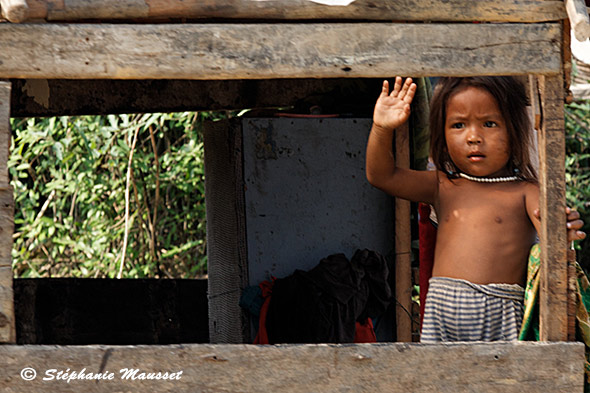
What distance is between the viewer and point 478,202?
3127mm

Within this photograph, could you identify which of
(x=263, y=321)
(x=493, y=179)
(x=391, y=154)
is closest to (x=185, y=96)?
(x=263, y=321)

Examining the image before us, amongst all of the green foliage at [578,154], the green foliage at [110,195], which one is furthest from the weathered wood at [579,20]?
the green foliage at [578,154]

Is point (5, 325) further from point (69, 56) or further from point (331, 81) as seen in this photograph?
point (331, 81)

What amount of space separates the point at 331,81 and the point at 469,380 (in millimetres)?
2559

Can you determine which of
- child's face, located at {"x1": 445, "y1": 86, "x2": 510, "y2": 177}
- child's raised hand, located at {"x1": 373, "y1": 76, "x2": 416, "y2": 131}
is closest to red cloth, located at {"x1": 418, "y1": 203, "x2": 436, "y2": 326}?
child's face, located at {"x1": 445, "y1": 86, "x2": 510, "y2": 177}

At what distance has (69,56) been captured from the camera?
2.37 m

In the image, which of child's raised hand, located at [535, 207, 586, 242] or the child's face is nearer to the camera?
child's raised hand, located at [535, 207, 586, 242]

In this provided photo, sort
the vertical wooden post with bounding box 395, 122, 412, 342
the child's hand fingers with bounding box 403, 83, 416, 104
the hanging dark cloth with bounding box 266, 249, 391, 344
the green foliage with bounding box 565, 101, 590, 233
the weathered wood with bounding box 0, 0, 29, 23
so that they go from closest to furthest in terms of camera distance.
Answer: the weathered wood with bounding box 0, 0, 29, 23
the child's hand fingers with bounding box 403, 83, 416, 104
the hanging dark cloth with bounding box 266, 249, 391, 344
the vertical wooden post with bounding box 395, 122, 412, 342
the green foliage with bounding box 565, 101, 590, 233

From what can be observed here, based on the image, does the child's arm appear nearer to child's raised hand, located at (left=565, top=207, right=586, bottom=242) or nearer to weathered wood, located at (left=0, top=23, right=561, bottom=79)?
weathered wood, located at (left=0, top=23, right=561, bottom=79)

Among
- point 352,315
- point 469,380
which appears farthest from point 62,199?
point 469,380

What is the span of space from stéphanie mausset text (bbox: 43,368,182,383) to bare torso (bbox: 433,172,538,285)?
47.8 inches

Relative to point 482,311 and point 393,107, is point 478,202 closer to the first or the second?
point 482,311

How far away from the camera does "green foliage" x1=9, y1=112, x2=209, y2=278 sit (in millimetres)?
6629

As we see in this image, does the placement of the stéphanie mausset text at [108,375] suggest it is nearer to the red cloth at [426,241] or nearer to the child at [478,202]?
the child at [478,202]
